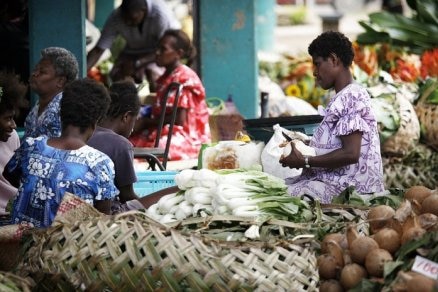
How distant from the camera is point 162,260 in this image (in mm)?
4254

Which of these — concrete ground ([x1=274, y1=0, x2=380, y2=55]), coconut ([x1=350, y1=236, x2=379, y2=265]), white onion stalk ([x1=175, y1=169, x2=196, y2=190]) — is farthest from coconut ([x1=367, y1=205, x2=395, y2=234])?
concrete ground ([x1=274, y1=0, x2=380, y2=55])

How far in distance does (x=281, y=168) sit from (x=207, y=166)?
47 cm

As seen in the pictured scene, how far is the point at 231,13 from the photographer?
10.0 metres

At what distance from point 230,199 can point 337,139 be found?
1.14 metres

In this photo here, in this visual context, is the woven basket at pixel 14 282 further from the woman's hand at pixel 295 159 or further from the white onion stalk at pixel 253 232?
the woman's hand at pixel 295 159

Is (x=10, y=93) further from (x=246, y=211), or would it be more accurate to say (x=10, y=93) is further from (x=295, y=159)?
(x=246, y=211)

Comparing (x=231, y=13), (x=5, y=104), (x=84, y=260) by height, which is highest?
(x=231, y=13)

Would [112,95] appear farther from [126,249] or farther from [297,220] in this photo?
[126,249]

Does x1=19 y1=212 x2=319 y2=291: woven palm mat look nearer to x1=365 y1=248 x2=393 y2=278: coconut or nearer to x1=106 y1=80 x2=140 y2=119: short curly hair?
x1=365 y1=248 x2=393 y2=278: coconut

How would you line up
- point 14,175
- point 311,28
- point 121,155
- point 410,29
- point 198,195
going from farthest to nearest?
point 311,28
point 410,29
point 121,155
point 14,175
point 198,195

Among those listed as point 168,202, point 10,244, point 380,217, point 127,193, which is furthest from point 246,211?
point 127,193

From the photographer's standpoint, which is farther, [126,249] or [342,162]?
[342,162]

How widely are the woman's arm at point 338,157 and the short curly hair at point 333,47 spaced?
0.47 m

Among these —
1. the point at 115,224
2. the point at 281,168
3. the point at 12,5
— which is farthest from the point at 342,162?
the point at 12,5
